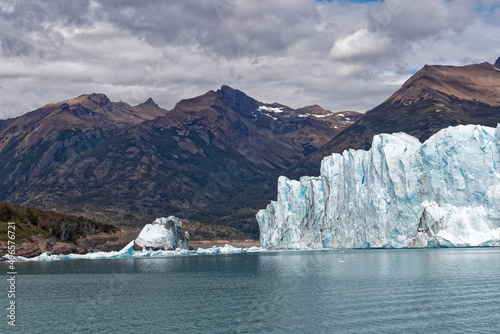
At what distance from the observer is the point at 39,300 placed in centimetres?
5003

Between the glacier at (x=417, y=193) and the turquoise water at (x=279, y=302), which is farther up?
the glacier at (x=417, y=193)

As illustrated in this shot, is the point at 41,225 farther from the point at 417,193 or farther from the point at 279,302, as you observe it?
the point at 279,302

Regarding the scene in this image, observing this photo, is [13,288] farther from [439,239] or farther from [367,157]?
[367,157]

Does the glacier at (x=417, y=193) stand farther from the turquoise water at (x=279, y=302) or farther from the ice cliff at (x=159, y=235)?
the ice cliff at (x=159, y=235)

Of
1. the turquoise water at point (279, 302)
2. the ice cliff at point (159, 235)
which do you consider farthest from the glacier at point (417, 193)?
the ice cliff at point (159, 235)

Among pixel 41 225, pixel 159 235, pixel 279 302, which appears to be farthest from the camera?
pixel 159 235

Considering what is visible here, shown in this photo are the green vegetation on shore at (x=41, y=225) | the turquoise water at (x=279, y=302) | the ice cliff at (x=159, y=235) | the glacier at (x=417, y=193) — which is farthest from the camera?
the ice cliff at (x=159, y=235)

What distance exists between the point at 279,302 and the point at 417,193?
65071mm

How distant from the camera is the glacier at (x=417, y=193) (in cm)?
9419

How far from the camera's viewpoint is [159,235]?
441 ft

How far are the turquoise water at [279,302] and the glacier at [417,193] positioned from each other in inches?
969

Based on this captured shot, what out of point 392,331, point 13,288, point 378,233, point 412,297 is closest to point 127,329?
point 392,331

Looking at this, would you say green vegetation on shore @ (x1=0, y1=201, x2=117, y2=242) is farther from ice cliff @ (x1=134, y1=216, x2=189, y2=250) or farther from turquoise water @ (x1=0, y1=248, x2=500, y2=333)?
turquoise water @ (x1=0, y1=248, x2=500, y2=333)

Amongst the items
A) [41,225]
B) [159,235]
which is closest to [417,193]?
[159,235]
